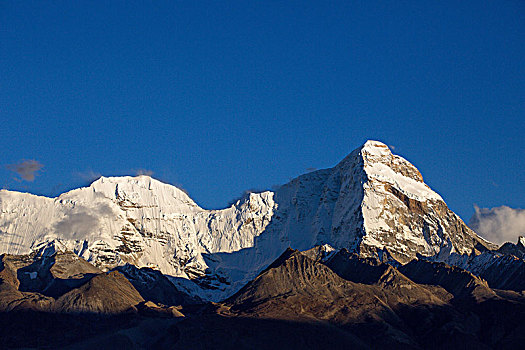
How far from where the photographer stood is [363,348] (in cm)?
19888

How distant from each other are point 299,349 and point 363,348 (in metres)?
14.3

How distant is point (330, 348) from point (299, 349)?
23.0 feet

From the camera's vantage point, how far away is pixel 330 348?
19950 centimetres

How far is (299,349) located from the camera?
198750 millimetres

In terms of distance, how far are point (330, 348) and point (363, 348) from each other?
735 cm
